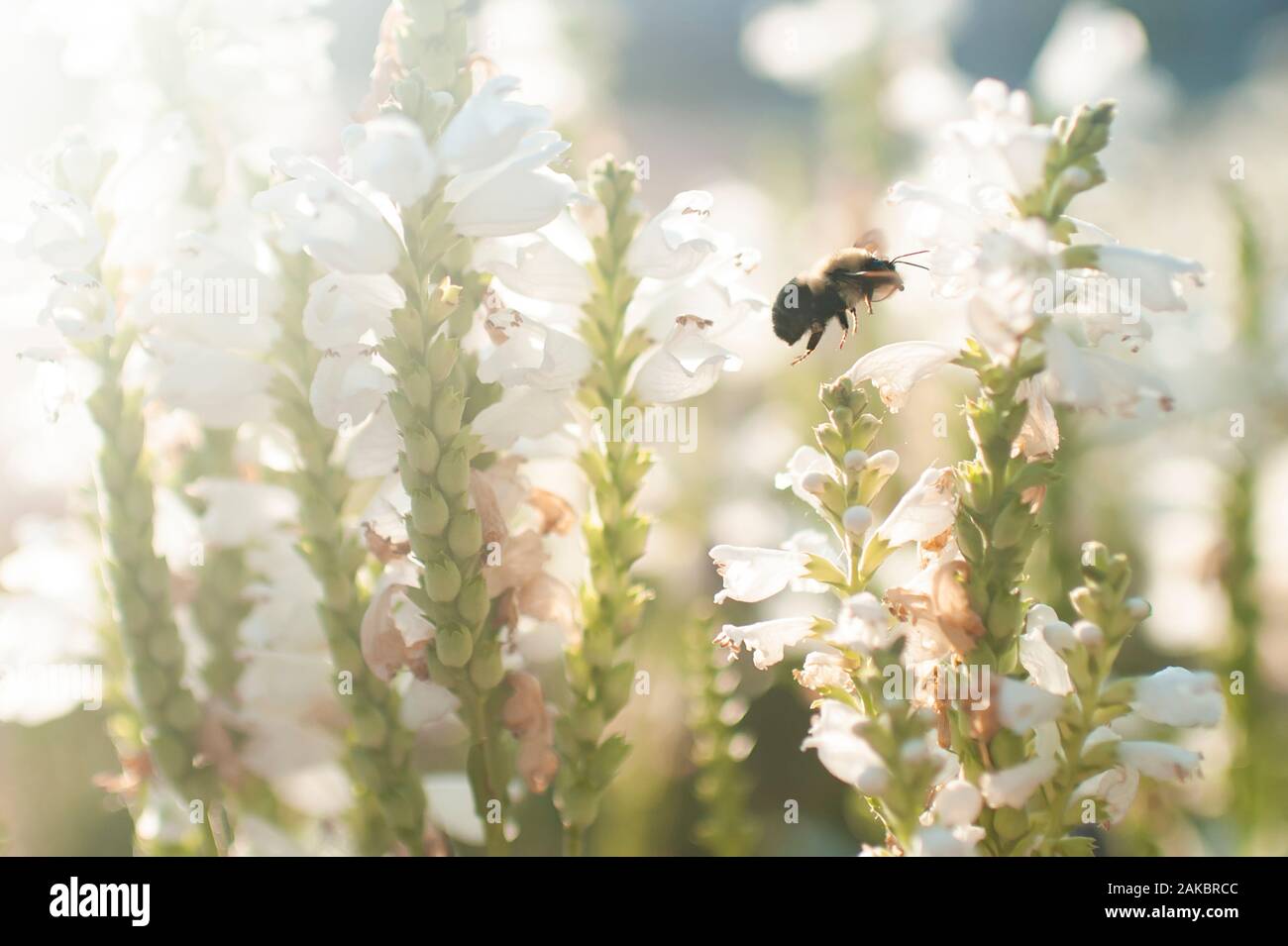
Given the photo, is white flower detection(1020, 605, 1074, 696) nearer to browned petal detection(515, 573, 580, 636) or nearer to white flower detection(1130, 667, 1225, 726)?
white flower detection(1130, 667, 1225, 726)

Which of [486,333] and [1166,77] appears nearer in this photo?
[486,333]

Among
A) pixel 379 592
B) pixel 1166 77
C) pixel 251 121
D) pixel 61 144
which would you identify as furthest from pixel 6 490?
pixel 1166 77

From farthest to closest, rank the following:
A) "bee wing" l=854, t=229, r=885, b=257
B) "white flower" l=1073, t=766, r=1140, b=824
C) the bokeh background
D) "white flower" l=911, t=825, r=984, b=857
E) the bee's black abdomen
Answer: the bokeh background < "bee wing" l=854, t=229, r=885, b=257 < the bee's black abdomen < "white flower" l=1073, t=766, r=1140, b=824 < "white flower" l=911, t=825, r=984, b=857

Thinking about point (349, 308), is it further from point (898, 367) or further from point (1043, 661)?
point (1043, 661)

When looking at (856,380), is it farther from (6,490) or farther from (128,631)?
(6,490)

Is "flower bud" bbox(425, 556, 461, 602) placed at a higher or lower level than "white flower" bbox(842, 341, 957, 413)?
Answer: lower

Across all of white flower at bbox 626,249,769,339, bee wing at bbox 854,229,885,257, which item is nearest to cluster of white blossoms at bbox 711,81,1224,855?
white flower at bbox 626,249,769,339
